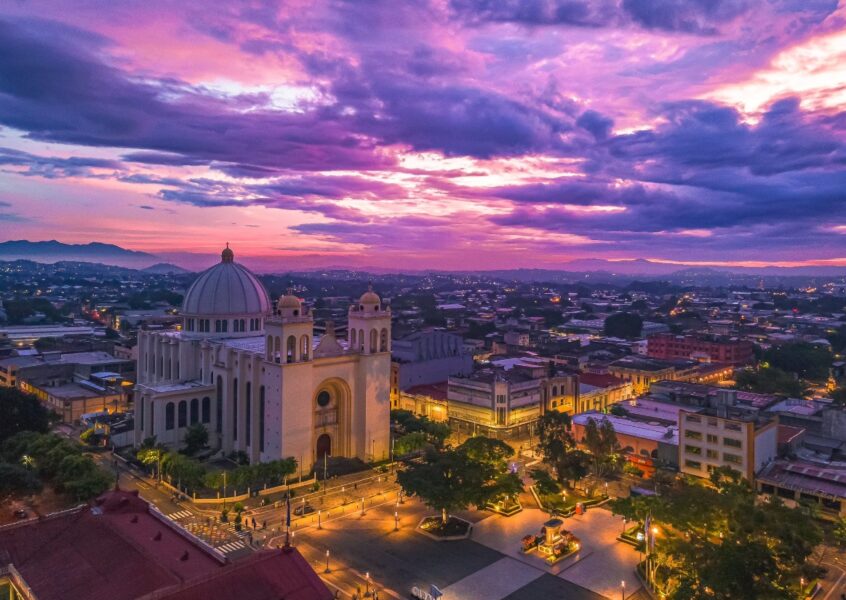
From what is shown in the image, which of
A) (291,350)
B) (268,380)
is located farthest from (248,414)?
(291,350)

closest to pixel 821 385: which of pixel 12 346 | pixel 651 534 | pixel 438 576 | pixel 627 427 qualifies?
pixel 627 427

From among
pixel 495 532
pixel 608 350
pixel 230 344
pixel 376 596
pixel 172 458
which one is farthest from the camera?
pixel 608 350

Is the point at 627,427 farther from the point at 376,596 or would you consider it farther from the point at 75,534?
the point at 75,534

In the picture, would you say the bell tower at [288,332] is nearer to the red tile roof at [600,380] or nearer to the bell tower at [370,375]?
the bell tower at [370,375]

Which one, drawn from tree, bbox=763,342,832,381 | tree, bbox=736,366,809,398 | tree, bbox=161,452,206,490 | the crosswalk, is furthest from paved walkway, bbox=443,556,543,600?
tree, bbox=763,342,832,381

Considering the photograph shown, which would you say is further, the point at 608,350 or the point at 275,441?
the point at 608,350

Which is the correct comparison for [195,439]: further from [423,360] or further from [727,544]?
[727,544]

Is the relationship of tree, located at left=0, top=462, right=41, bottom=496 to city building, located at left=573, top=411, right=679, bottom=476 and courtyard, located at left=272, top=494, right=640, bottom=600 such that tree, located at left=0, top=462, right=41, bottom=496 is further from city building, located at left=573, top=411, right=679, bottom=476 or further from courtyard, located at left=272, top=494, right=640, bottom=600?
city building, located at left=573, top=411, right=679, bottom=476
